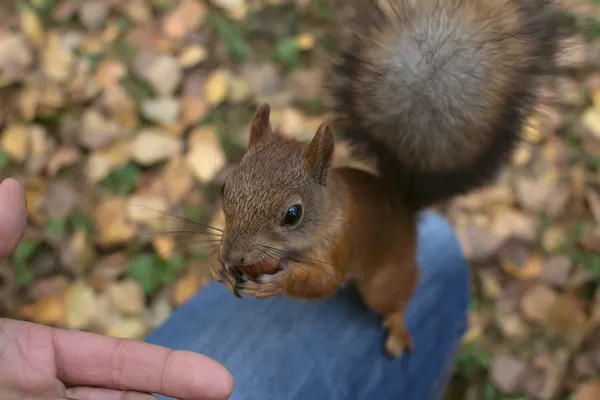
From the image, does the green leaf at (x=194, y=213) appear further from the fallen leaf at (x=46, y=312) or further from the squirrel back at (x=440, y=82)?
the squirrel back at (x=440, y=82)

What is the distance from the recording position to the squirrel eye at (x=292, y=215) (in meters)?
0.92

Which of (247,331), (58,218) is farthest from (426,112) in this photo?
(58,218)

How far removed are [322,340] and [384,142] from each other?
423 mm

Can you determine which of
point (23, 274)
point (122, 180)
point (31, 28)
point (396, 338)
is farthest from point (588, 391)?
point (31, 28)

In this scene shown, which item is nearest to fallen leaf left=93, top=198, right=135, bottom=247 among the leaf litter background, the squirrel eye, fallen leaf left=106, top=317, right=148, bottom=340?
the leaf litter background

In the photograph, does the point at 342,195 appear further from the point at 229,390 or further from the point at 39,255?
the point at 39,255

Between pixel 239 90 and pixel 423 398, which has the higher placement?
pixel 239 90

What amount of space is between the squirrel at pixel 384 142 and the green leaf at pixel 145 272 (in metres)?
0.72

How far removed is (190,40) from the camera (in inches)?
82.0

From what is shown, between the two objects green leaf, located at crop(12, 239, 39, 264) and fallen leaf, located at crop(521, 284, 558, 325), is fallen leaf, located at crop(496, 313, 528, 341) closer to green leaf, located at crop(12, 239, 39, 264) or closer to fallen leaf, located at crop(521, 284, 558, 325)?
fallen leaf, located at crop(521, 284, 558, 325)

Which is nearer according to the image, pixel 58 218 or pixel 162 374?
pixel 162 374

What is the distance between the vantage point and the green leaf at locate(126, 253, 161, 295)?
1.64 metres

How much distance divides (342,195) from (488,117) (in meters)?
0.30

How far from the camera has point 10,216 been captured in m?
0.98
